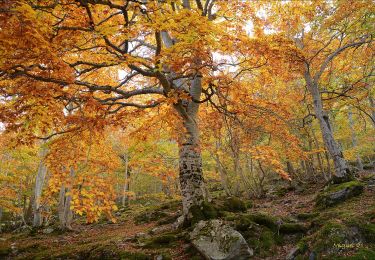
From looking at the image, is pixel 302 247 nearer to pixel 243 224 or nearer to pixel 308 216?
pixel 243 224

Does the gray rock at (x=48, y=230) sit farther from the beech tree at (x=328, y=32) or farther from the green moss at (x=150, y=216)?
the beech tree at (x=328, y=32)

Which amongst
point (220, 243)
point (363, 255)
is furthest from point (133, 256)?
point (363, 255)

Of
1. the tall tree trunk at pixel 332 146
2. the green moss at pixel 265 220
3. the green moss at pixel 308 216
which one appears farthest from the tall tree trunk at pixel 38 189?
the tall tree trunk at pixel 332 146

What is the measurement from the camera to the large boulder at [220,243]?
215 inches

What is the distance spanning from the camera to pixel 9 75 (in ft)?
18.2

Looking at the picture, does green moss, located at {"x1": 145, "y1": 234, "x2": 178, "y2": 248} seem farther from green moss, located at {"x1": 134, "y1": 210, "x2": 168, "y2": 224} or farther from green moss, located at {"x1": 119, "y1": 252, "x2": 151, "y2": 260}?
green moss, located at {"x1": 134, "y1": 210, "x2": 168, "y2": 224}

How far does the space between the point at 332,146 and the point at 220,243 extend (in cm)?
777

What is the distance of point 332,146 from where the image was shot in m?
11.0

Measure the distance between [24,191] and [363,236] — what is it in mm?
20994

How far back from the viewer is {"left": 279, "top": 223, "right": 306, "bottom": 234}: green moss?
20.6ft

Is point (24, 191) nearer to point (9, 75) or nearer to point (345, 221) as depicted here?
point (9, 75)

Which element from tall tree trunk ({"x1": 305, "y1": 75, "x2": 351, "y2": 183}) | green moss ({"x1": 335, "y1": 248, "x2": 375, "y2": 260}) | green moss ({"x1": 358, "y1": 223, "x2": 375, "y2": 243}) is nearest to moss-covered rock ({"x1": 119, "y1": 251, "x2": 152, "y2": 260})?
green moss ({"x1": 335, "y1": 248, "x2": 375, "y2": 260})

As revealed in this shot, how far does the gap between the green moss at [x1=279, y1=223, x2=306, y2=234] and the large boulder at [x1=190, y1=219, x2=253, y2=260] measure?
1.25m

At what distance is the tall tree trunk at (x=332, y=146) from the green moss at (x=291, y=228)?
5.15 m
